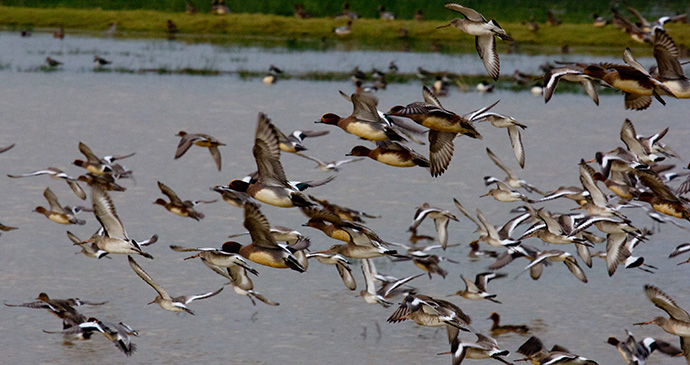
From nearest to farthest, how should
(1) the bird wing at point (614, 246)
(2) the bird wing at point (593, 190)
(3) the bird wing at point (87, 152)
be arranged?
(2) the bird wing at point (593, 190) → (1) the bird wing at point (614, 246) → (3) the bird wing at point (87, 152)

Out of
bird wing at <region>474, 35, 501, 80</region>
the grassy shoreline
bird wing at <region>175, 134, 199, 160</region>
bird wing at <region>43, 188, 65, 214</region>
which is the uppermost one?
bird wing at <region>474, 35, 501, 80</region>

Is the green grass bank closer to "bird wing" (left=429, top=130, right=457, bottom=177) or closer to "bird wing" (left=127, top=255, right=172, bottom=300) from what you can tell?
"bird wing" (left=429, top=130, right=457, bottom=177)

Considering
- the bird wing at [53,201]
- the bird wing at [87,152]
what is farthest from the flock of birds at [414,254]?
the bird wing at [87,152]

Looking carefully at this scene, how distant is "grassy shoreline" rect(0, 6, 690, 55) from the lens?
45500mm

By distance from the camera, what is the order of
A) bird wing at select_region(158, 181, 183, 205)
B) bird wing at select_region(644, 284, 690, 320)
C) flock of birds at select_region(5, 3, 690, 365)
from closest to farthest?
1. flock of birds at select_region(5, 3, 690, 365)
2. bird wing at select_region(644, 284, 690, 320)
3. bird wing at select_region(158, 181, 183, 205)

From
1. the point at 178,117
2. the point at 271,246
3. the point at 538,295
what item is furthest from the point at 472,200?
the point at 178,117

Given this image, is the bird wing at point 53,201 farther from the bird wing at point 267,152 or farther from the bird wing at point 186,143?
the bird wing at point 267,152

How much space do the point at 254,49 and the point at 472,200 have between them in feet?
84.5

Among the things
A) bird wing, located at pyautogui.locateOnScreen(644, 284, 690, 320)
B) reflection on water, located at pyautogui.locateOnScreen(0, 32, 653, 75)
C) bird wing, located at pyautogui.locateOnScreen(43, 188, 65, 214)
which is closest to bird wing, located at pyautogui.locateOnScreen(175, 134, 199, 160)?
bird wing, located at pyautogui.locateOnScreen(43, 188, 65, 214)

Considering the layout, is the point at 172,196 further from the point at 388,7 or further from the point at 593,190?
the point at 388,7

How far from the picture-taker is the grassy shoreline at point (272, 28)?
45500 millimetres

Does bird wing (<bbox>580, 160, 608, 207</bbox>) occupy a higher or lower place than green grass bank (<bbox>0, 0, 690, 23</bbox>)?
higher

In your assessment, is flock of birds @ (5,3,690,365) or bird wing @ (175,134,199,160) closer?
flock of birds @ (5,3,690,365)

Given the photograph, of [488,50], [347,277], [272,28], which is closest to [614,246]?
[488,50]
